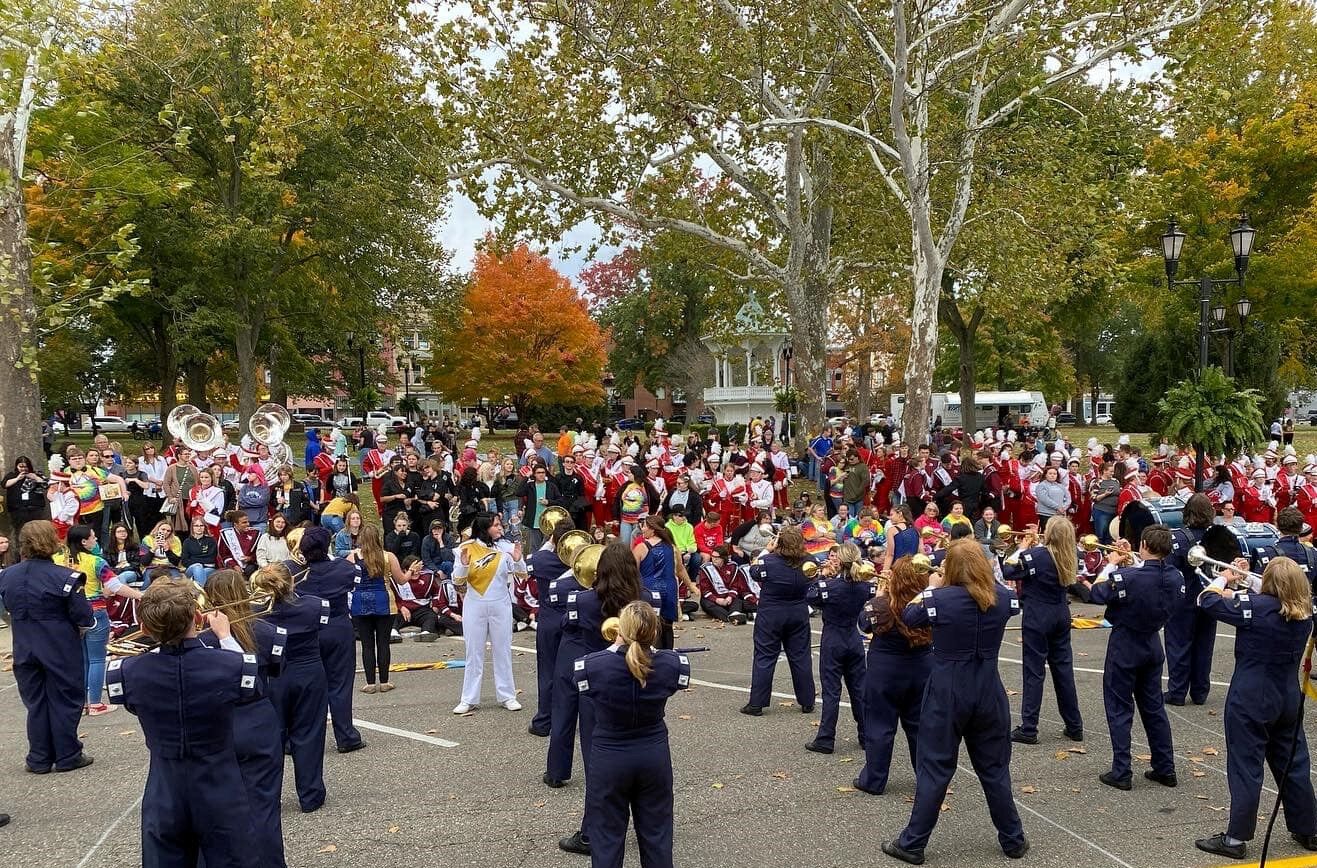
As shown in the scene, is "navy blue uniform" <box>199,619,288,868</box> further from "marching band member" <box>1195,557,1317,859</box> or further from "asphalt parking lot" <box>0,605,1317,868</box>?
"marching band member" <box>1195,557,1317,859</box>

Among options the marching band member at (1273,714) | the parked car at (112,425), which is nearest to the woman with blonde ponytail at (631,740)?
the marching band member at (1273,714)

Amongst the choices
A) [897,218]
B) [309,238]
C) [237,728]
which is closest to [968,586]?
[237,728]

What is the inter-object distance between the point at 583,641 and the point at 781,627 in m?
2.28

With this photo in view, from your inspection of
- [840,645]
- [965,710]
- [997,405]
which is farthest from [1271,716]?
[997,405]

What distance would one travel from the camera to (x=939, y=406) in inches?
2037

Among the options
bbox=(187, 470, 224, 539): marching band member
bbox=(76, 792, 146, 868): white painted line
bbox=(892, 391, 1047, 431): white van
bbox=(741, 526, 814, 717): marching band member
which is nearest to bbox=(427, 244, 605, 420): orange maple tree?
bbox=(892, 391, 1047, 431): white van

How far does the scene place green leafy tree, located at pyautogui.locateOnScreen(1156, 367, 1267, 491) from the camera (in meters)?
14.8

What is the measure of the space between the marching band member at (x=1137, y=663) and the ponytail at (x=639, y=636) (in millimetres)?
3700

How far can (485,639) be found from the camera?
28.5ft

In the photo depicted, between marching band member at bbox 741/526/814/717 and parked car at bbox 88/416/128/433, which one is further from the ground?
parked car at bbox 88/416/128/433

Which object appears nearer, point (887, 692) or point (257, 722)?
point (257, 722)

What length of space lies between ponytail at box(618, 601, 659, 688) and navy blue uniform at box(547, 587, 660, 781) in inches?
56.8

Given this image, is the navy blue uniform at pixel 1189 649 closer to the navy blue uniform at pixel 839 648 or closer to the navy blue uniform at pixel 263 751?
the navy blue uniform at pixel 839 648

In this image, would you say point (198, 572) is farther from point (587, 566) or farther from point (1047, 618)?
point (1047, 618)
